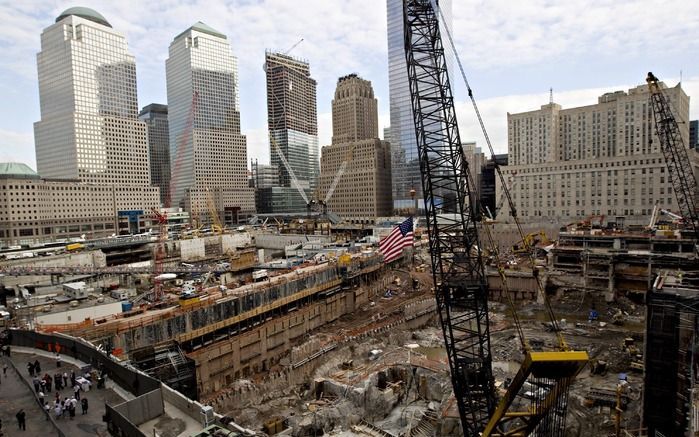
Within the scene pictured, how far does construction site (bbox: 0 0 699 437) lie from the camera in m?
22.4

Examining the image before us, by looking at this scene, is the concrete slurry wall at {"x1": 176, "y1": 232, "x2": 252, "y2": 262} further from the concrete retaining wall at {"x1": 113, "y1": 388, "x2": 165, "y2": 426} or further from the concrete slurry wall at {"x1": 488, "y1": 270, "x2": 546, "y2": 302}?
the concrete retaining wall at {"x1": 113, "y1": 388, "x2": 165, "y2": 426}

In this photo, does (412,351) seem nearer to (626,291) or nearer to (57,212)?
(626,291)

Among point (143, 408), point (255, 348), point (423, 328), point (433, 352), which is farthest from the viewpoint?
point (423, 328)

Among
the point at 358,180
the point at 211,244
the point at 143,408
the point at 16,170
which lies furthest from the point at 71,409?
the point at 358,180

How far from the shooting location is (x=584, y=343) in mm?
43844

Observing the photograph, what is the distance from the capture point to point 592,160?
345 feet

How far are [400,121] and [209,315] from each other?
146 meters

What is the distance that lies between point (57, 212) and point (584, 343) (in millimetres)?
139176

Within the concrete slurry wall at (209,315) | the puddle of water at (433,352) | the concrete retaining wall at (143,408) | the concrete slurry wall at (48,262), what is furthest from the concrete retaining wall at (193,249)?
the concrete retaining wall at (143,408)

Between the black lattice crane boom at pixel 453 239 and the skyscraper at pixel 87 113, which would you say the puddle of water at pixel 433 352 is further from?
the skyscraper at pixel 87 113

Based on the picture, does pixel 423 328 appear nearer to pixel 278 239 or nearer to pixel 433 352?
pixel 433 352

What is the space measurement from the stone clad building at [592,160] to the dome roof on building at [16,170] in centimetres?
14038

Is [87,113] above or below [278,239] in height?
above

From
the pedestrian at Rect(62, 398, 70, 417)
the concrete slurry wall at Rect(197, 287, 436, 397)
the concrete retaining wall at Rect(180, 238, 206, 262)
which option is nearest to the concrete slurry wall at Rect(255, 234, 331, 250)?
the concrete retaining wall at Rect(180, 238, 206, 262)
